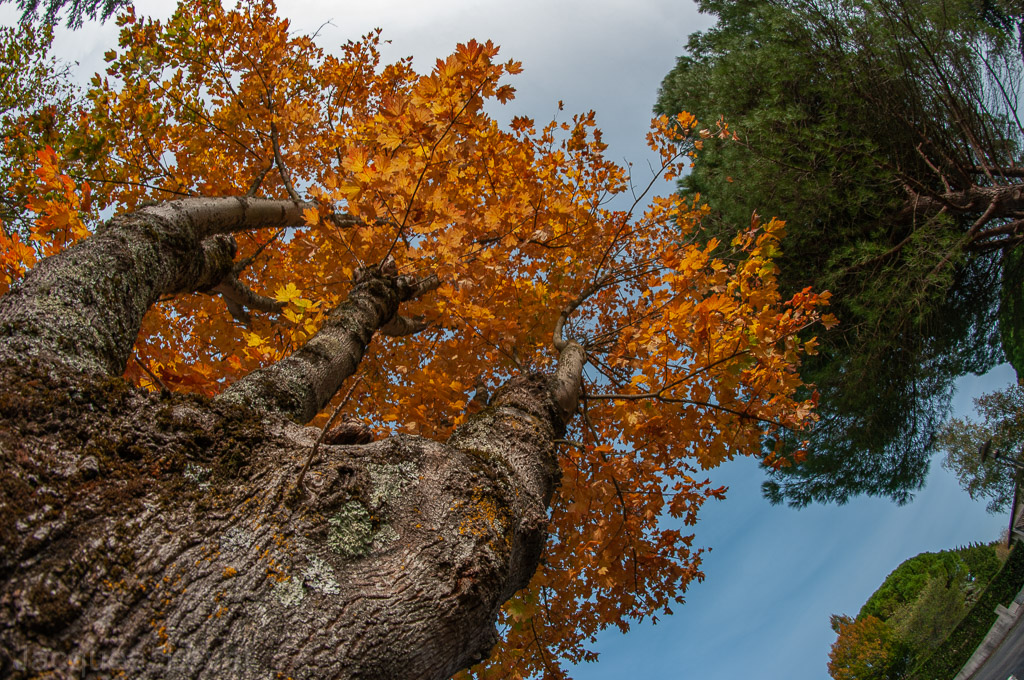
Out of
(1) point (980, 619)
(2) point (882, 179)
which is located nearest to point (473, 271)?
(2) point (882, 179)

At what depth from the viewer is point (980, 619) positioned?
14102mm

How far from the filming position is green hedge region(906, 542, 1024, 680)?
13.8m

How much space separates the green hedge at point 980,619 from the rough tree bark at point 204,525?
19.2m

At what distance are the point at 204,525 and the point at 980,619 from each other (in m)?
20.6

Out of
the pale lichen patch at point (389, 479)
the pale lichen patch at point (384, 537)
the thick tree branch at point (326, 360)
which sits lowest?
the pale lichen patch at point (384, 537)

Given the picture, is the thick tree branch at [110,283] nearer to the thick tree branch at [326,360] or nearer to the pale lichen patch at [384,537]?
the thick tree branch at [326,360]

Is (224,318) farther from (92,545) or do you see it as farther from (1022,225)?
(1022,225)

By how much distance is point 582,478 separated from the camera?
3.03 metres

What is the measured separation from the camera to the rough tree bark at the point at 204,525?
952 millimetres

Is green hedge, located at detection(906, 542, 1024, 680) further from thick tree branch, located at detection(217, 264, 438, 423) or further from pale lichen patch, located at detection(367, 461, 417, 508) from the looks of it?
pale lichen patch, located at detection(367, 461, 417, 508)

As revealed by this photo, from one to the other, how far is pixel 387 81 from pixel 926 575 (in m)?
36.2

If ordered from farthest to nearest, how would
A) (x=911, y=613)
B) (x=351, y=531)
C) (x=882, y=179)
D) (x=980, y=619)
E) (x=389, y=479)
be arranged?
1. (x=911, y=613)
2. (x=980, y=619)
3. (x=882, y=179)
4. (x=389, y=479)
5. (x=351, y=531)

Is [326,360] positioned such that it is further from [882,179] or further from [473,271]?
[882,179]

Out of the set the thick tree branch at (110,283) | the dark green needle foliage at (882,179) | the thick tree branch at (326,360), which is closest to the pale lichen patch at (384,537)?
the thick tree branch at (326,360)
